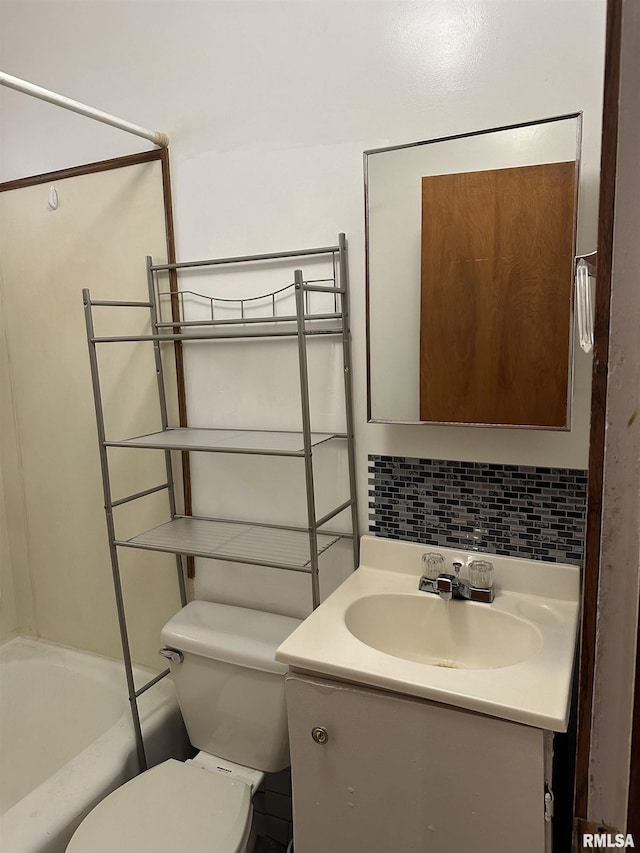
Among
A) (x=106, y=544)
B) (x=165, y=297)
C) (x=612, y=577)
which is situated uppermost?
(x=165, y=297)

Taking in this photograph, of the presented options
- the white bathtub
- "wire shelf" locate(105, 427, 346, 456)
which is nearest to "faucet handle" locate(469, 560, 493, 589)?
"wire shelf" locate(105, 427, 346, 456)

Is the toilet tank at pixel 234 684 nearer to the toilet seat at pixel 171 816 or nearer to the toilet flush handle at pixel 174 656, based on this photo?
the toilet flush handle at pixel 174 656

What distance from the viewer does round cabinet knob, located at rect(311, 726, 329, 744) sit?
1197 millimetres

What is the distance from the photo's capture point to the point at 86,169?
1884mm

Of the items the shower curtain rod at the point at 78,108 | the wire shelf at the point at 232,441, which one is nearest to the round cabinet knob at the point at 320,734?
the wire shelf at the point at 232,441

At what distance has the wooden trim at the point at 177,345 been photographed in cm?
174

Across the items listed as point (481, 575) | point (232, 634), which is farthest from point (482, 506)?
point (232, 634)

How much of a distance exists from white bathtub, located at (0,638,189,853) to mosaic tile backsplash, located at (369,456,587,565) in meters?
0.94

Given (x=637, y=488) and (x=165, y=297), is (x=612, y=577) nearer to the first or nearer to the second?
(x=637, y=488)

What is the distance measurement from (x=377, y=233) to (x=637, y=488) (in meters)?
1.25

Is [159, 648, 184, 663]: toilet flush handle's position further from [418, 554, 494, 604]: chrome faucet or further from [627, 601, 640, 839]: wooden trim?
[627, 601, 640, 839]: wooden trim

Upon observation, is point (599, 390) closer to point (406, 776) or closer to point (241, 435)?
point (406, 776)

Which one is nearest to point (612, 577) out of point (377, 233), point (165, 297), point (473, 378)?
point (473, 378)

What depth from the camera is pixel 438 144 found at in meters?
1.37
